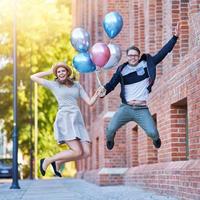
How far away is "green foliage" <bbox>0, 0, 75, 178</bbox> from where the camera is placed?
46.2m

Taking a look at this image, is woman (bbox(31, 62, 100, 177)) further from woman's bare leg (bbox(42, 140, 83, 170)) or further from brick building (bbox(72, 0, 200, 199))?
brick building (bbox(72, 0, 200, 199))

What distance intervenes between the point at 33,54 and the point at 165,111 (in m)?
29.4

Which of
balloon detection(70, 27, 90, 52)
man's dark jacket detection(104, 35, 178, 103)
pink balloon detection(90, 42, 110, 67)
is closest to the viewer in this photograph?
man's dark jacket detection(104, 35, 178, 103)

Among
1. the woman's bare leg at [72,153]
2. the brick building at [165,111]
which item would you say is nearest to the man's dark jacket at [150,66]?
the woman's bare leg at [72,153]

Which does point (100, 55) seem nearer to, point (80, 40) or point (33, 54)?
point (80, 40)

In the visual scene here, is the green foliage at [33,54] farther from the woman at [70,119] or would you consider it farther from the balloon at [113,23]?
the woman at [70,119]


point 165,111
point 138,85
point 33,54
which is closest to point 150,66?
point 138,85

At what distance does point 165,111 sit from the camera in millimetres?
18031

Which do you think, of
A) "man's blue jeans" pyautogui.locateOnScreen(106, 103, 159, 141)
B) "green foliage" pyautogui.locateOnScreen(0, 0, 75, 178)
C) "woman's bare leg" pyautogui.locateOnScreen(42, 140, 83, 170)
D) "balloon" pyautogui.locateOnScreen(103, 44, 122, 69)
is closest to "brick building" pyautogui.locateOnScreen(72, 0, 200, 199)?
"balloon" pyautogui.locateOnScreen(103, 44, 122, 69)

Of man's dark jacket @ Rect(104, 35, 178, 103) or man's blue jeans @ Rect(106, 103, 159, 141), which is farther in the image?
man's blue jeans @ Rect(106, 103, 159, 141)

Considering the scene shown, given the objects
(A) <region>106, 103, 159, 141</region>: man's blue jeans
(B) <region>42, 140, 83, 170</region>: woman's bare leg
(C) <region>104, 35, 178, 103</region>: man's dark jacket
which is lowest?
(B) <region>42, 140, 83, 170</region>: woman's bare leg

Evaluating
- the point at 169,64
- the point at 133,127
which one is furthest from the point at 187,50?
the point at 133,127

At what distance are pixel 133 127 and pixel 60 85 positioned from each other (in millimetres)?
11463

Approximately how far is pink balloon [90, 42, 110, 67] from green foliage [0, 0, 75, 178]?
32.8 metres
